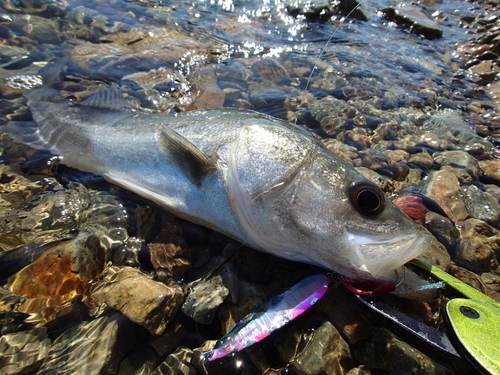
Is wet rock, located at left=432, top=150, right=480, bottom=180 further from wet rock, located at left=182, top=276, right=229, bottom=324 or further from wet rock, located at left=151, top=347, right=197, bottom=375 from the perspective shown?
wet rock, located at left=151, top=347, right=197, bottom=375

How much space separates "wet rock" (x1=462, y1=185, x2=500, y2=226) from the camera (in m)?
3.15

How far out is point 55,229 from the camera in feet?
8.39

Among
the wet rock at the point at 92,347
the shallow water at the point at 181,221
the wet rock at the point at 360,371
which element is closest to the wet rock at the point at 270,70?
the shallow water at the point at 181,221

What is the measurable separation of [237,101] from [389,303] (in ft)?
11.0

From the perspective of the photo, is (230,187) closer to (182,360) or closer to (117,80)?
(182,360)

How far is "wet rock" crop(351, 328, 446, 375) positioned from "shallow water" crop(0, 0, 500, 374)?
0.01 meters

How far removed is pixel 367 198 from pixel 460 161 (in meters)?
2.68

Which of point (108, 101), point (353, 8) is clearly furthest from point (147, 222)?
point (353, 8)

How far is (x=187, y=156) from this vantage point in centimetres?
249

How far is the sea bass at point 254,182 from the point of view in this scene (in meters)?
1.92

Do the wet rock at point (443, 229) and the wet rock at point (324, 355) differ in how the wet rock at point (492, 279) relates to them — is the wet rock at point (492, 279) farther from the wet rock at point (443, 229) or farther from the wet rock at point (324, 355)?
the wet rock at point (324, 355)

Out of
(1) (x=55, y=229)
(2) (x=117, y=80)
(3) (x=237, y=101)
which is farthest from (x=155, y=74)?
(1) (x=55, y=229)

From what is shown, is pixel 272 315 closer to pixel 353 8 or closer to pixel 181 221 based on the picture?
pixel 181 221

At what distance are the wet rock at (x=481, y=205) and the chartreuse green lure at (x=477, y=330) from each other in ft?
4.67
